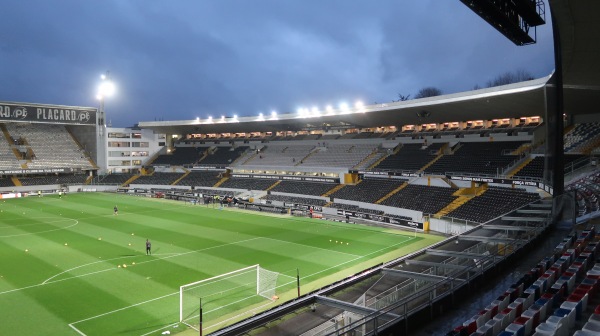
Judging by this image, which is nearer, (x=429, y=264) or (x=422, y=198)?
(x=429, y=264)

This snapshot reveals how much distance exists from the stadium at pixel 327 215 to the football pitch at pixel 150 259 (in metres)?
0.13

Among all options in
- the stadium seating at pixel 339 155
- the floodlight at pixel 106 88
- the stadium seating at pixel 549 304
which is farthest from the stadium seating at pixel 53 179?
the stadium seating at pixel 549 304

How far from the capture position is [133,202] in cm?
5031

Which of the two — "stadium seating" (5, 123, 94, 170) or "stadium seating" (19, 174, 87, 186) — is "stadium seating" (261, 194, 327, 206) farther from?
"stadium seating" (5, 123, 94, 170)

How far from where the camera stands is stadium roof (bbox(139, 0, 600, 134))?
10578 mm

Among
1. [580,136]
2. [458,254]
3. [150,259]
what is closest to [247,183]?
[150,259]

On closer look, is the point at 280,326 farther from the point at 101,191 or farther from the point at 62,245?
the point at 101,191

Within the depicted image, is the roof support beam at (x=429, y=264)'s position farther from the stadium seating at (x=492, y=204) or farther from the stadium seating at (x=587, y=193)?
the stadium seating at (x=492, y=204)

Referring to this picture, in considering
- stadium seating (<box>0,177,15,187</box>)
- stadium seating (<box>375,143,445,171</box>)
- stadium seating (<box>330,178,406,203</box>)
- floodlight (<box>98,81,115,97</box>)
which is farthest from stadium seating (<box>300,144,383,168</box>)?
stadium seating (<box>0,177,15,187</box>)

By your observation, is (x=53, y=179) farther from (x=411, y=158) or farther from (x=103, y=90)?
(x=411, y=158)

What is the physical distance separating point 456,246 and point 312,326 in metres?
5.19

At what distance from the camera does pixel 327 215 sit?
128 feet

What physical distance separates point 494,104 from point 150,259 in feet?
96.6

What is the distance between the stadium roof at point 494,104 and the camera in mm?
10578
